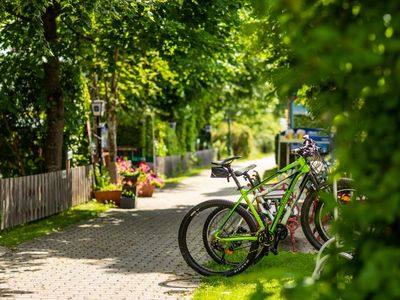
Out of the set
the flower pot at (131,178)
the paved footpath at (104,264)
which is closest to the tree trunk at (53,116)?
the paved footpath at (104,264)

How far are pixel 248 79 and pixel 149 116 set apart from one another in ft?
26.0

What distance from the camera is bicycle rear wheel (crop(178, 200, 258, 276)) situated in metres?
6.75

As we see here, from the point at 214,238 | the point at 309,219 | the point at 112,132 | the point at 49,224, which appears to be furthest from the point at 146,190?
the point at 214,238

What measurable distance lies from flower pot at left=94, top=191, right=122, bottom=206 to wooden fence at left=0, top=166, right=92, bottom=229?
0.27 metres

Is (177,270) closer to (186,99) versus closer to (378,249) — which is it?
(378,249)

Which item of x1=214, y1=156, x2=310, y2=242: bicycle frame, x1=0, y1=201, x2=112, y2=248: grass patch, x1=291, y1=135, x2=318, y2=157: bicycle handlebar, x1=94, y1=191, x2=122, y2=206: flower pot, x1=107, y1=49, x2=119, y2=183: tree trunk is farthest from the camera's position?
x1=107, y1=49, x2=119, y2=183: tree trunk

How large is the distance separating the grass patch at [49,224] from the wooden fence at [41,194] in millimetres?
151

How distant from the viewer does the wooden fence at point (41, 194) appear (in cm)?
1126

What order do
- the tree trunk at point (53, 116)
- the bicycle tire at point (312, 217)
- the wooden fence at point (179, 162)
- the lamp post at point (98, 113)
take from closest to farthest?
the bicycle tire at point (312, 217) → the tree trunk at point (53, 116) → the lamp post at point (98, 113) → the wooden fence at point (179, 162)

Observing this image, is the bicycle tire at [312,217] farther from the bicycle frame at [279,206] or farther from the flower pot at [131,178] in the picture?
the flower pot at [131,178]

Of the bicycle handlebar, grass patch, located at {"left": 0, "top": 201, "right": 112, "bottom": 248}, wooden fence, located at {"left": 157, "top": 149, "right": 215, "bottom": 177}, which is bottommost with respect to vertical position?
grass patch, located at {"left": 0, "top": 201, "right": 112, "bottom": 248}

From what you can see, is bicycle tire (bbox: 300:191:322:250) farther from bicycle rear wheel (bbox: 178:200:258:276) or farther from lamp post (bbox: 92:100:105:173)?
lamp post (bbox: 92:100:105:173)

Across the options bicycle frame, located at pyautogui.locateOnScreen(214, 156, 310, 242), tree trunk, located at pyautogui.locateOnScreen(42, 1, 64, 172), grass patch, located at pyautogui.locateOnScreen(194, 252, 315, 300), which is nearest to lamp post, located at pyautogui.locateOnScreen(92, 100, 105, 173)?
tree trunk, located at pyautogui.locateOnScreen(42, 1, 64, 172)

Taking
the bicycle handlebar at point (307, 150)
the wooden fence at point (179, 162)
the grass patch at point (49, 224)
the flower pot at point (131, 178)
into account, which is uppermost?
the bicycle handlebar at point (307, 150)
